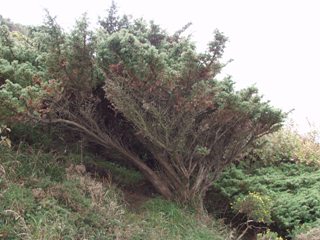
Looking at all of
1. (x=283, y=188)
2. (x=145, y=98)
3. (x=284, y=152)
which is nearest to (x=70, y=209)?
(x=145, y=98)

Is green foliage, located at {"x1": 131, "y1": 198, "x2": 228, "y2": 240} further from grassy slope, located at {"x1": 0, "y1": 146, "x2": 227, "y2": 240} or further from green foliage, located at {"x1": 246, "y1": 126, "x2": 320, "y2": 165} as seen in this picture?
green foliage, located at {"x1": 246, "y1": 126, "x2": 320, "y2": 165}

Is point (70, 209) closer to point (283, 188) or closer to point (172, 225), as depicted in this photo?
point (172, 225)

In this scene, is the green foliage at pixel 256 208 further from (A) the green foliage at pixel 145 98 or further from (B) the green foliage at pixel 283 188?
(A) the green foliage at pixel 145 98

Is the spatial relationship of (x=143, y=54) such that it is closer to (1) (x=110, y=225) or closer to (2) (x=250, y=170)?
(1) (x=110, y=225)

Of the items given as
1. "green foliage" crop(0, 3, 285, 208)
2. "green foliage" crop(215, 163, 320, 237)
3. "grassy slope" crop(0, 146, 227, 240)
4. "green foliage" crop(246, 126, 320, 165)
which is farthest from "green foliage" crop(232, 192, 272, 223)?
Answer: "green foliage" crop(246, 126, 320, 165)

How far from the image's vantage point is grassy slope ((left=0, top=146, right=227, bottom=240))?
13.4 feet

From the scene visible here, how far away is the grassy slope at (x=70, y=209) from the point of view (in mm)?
4098

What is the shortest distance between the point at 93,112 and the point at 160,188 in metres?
1.54

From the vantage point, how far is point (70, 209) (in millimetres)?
4617

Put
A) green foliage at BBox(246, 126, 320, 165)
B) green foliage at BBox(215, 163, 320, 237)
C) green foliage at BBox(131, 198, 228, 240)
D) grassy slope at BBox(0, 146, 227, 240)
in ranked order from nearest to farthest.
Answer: grassy slope at BBox(0, 146, 227, 240)
green foliage at BBox(131, 198, 228, 240)
green foliage at BBox(215, 163, 320, 237)
green foliage at BBox(246, 126, 320, 165)

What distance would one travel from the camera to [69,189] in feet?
16.1

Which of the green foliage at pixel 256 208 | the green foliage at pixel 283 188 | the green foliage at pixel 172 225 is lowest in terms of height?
the green foliage at pixel 172 225

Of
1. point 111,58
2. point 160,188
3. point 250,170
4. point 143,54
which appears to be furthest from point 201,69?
point 250,170

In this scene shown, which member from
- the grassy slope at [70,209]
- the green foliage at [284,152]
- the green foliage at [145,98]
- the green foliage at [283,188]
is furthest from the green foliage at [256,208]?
the green foliage at [284,152]
